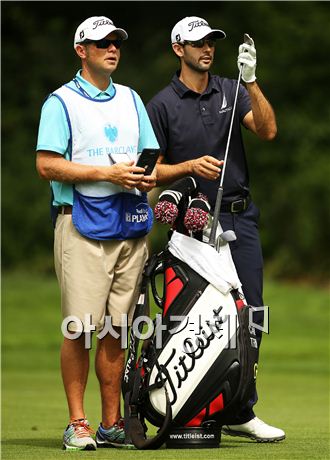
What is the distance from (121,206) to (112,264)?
252 mm

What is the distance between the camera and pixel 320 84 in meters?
22.5

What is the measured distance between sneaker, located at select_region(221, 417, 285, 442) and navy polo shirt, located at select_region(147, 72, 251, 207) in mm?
1036

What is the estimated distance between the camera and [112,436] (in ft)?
18.1

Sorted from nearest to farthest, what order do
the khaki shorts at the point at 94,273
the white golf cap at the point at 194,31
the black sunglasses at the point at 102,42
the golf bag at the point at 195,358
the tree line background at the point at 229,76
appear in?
the golf bag at the point at 195,358
the khaki shorts at the point at 94,273
the black sunglasses at the point at 102,42
the white golf cap at the point at 194,31
the tree line background at the point at 229,76

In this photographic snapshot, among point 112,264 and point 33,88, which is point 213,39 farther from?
point 33,88

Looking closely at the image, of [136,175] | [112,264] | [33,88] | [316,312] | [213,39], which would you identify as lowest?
[316,312]

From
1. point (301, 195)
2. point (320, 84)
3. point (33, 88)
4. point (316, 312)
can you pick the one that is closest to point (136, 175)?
point (316, 312)

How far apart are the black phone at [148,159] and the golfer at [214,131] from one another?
1.03 ft

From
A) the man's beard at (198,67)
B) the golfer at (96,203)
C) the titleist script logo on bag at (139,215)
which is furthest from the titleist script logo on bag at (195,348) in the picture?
the man's beard at (198,67)

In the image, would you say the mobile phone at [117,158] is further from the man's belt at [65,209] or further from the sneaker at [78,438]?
the sneaker at [78,438]

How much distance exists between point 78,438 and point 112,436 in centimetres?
26

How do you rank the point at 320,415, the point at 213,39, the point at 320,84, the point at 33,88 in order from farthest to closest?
the point at 33,88 < the point at 320,84 < the point at 320,415 < the point at 213,39

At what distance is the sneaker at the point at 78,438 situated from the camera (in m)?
5.27

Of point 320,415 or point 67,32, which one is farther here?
point 67,32
